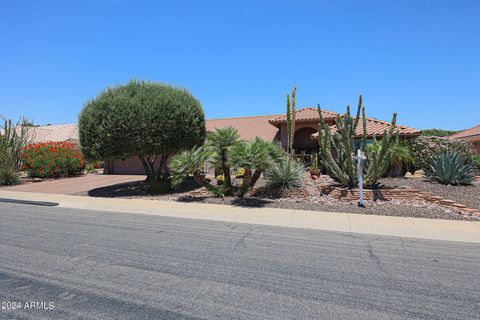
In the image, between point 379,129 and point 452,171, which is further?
point 379,129

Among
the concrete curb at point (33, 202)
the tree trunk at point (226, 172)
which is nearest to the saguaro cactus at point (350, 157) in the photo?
the tree trunk at point (226, 172)

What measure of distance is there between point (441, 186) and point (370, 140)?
6146 mm

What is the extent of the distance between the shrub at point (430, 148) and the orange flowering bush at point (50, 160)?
2319 cm

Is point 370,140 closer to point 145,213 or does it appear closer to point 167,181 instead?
point 167,181

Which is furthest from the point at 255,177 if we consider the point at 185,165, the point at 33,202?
the point at 33,202

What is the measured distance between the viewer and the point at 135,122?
13.3 m

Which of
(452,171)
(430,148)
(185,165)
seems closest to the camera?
(185,165)

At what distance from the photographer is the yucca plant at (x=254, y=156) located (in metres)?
10.8

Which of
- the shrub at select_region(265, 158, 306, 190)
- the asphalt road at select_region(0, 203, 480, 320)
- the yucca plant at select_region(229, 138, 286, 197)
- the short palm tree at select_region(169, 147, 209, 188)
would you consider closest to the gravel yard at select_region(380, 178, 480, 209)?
the shrub at select_region(265, 158, 306, 190)

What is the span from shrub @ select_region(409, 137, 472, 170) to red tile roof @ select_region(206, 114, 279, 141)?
1082cm

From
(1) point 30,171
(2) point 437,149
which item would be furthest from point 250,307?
(1) point 30,171

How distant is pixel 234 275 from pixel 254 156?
6576 millimetres

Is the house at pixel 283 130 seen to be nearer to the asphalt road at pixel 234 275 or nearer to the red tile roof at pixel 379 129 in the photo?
the red tile roof at pixel 379 129

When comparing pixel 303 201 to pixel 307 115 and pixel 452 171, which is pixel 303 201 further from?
pixel 307 115
